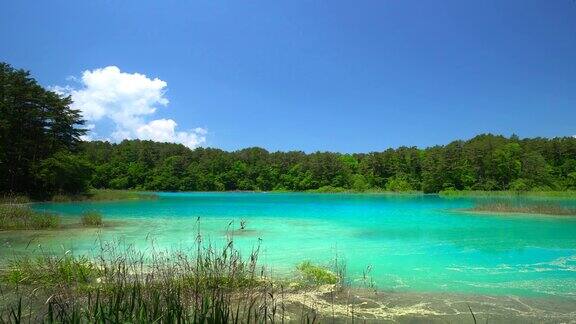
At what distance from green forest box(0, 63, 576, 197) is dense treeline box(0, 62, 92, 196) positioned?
0.32ft

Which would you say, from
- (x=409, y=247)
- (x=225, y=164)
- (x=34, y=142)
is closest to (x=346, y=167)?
(x=225, y=164)

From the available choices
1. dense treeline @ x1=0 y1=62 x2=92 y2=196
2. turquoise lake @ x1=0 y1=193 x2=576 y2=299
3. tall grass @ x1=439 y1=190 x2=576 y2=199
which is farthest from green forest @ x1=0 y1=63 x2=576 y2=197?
turquoise lake @ x1=0 y1=193 x2=576 y2=299

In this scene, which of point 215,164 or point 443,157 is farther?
point 215,164

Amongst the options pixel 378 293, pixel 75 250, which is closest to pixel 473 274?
pixel 378 293

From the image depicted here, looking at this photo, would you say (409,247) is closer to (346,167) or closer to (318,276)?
(318,276)

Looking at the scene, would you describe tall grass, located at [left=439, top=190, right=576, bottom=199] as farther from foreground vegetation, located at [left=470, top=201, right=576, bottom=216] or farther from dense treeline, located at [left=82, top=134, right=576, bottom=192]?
foreground vegetation, located at [left=470, top=201, right=576, bottom=216]

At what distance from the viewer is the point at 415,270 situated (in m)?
12.0

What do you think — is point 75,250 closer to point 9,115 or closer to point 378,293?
point 378,293

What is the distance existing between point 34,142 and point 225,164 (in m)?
69.1

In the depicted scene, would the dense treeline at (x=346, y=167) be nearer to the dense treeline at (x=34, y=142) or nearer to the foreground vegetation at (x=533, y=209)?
the dense treeline at (x=34, y=142)

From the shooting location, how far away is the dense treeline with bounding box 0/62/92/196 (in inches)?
1607

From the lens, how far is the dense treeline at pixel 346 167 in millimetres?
78375

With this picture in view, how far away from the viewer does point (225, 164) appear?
11294cm

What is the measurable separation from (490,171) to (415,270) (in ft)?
249
